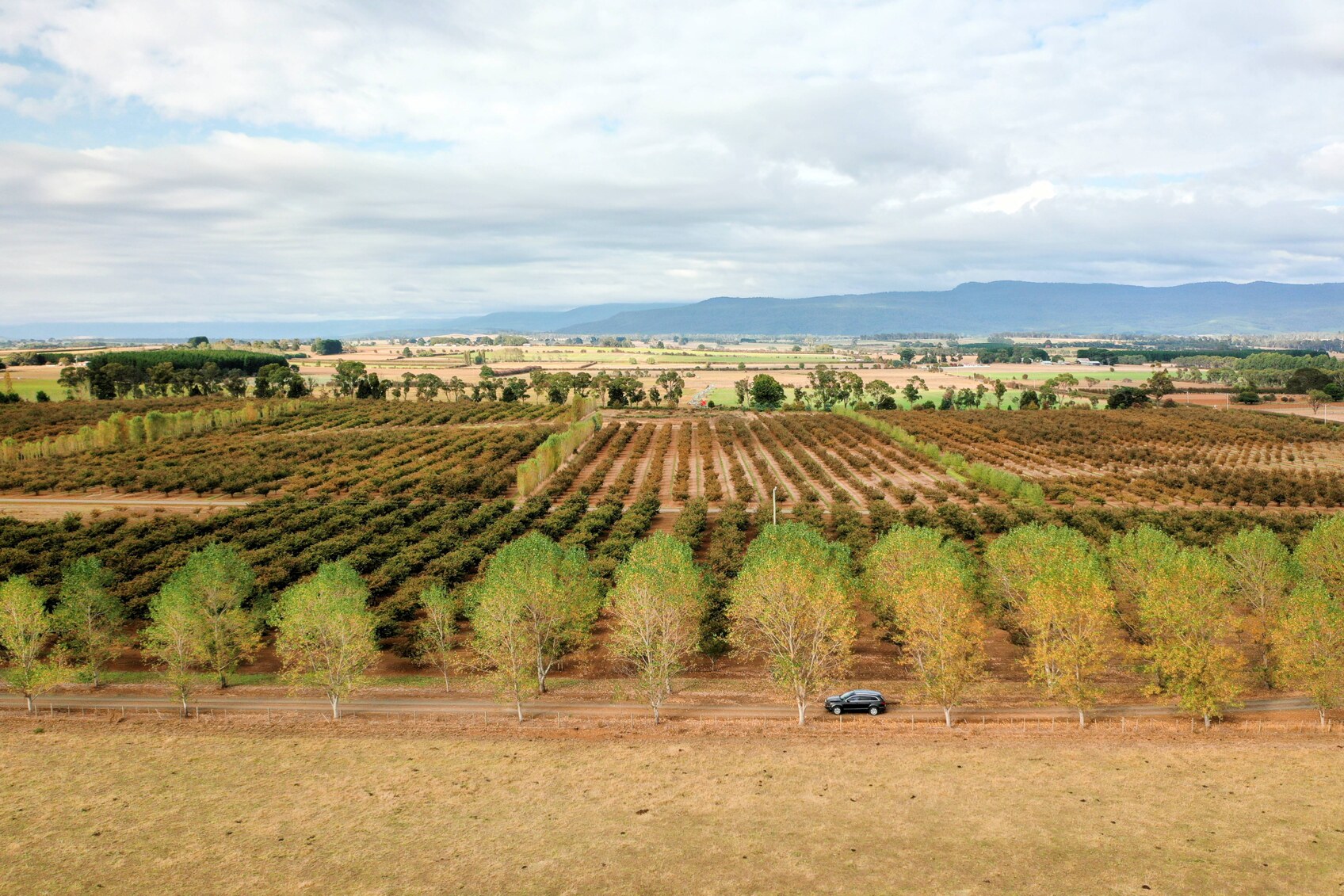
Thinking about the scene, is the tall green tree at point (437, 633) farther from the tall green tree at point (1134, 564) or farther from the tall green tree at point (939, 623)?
the tall green tree at point (1134, 564)

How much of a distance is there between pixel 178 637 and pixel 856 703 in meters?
40.6

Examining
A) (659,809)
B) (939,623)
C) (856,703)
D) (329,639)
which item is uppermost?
(939,623)

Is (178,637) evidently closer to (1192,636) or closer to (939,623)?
(939,623)

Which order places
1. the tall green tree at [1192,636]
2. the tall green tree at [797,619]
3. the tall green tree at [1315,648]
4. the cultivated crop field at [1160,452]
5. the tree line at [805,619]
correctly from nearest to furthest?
the tall green tree at [1315,648]
the tall green tree at [1192,636]
the tree line at [805,619]
the tall green tree at [797,619]
the cultivated crop field at [1160,452]

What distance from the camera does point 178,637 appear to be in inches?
1839

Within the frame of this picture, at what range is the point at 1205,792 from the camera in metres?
35.5

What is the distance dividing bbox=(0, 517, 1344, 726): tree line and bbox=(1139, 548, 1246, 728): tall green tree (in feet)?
0.39

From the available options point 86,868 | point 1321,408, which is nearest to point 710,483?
point 86,868

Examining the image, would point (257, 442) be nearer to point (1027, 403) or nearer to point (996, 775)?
point (996, 775)

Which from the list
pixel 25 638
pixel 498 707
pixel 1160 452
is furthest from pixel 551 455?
pixel 1160 452

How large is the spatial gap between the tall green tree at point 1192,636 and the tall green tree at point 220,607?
5509 centimetres

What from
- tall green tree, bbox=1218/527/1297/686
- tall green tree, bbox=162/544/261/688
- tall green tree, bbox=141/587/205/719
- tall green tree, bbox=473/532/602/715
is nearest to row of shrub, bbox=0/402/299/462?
tall green tree, bbox=162/544/261/688

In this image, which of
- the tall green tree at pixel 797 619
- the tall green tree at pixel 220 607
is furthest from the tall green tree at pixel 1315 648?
the tall green tree at pixel 220 607

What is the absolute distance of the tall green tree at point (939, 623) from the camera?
4322cm
